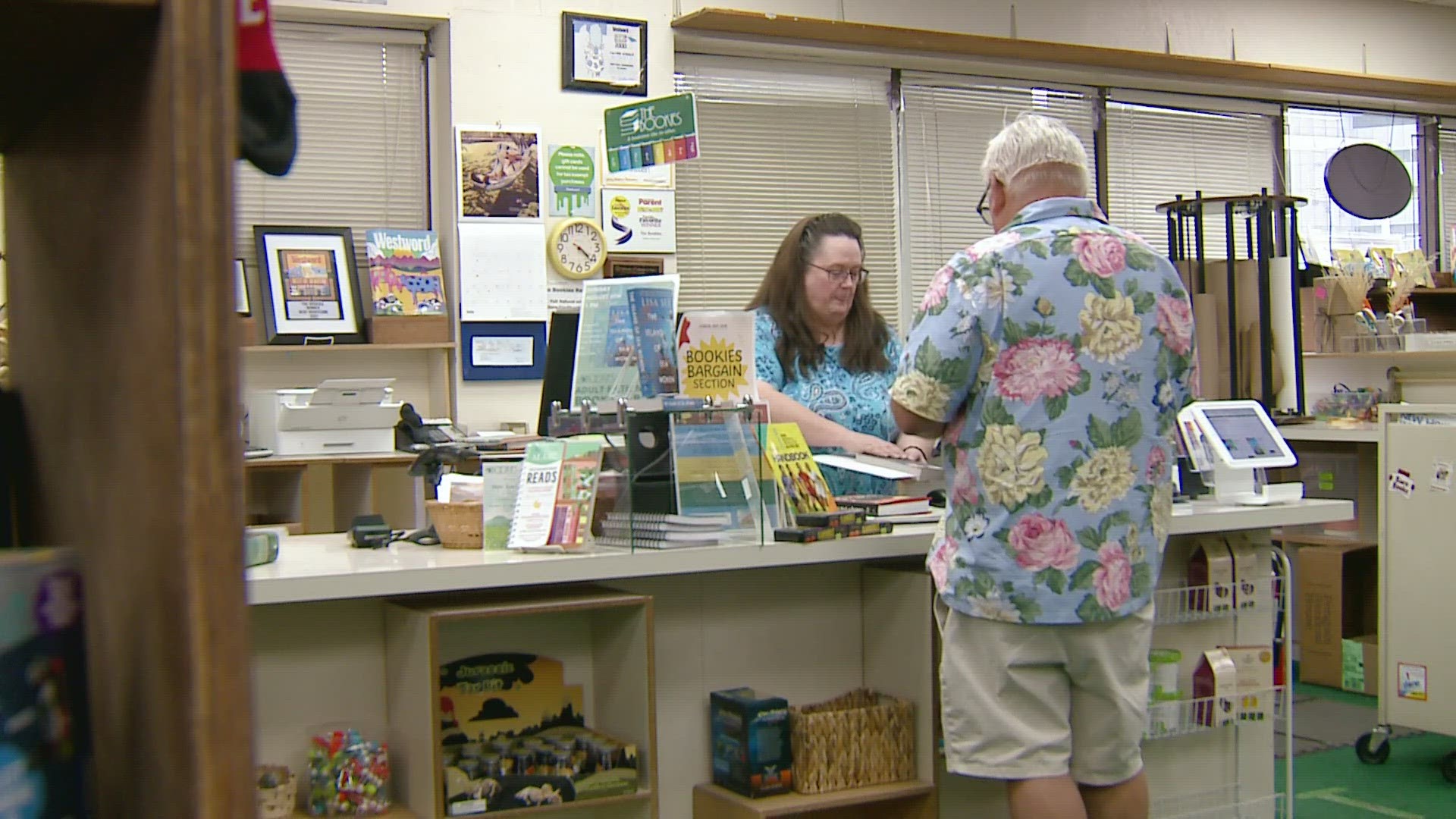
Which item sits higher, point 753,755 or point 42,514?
point 42,514

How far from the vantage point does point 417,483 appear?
15.4ft

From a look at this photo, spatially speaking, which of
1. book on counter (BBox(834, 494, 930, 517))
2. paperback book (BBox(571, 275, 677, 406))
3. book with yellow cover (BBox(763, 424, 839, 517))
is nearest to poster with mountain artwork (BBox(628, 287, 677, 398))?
paperback book (BBox(571, 275, 677, 406))

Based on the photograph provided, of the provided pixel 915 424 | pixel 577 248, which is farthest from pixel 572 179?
pixel 915 424

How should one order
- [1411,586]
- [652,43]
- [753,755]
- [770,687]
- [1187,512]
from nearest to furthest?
[753,755]
[770,687]
[1187,512]
[1411,586]
[652,43]

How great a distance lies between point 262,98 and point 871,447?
2639 mm

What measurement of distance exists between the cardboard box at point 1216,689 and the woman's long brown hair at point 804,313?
1102 millimetres

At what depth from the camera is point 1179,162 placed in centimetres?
714

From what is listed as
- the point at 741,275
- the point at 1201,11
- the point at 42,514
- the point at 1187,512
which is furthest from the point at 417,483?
the point at 1201,11

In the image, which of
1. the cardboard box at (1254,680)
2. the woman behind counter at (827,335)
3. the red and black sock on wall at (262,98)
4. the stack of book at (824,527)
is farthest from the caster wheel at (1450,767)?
the red and black sock on wall at (262,98)

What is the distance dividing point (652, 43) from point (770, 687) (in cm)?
332

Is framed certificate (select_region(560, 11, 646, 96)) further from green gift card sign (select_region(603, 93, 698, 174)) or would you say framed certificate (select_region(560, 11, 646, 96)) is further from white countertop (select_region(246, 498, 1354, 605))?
white countertop (select_region(246, 498, 1354, 605))

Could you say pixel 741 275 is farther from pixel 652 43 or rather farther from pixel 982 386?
pixel 982 386

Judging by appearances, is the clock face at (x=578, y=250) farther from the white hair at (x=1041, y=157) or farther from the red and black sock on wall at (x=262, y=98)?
the red and black sock on wall at (x=262, y=98)

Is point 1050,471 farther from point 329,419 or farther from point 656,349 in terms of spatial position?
point 329,419
